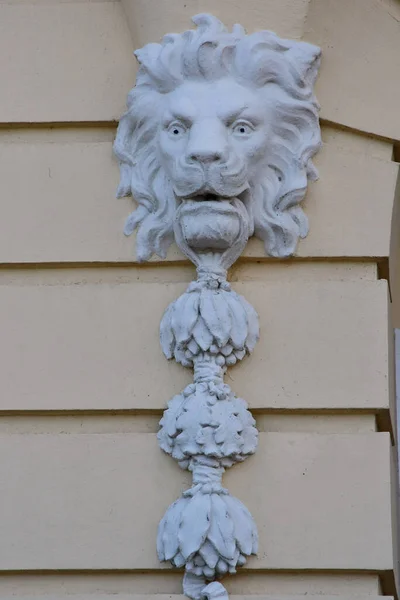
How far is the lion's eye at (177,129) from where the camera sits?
4.34m

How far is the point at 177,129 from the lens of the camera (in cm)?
435

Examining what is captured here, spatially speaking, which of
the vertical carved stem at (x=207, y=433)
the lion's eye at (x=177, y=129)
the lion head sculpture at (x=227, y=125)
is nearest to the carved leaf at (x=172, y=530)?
the vertical carved stem at (x=207, y=433)

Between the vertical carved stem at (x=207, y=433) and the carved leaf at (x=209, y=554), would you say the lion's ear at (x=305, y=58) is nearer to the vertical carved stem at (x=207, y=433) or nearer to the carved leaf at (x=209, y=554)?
the vertical carved stem at (x=207, y=433)

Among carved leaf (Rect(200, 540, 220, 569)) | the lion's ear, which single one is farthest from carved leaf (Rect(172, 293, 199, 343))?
the lion's ear

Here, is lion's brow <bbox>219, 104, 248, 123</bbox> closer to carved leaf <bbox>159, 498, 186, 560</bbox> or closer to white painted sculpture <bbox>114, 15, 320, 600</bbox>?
white painted sculpture <bbox>114, 15, 320, 600</bbox>

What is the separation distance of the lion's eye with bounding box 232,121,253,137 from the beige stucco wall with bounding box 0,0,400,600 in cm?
26

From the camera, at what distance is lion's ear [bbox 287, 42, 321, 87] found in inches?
173

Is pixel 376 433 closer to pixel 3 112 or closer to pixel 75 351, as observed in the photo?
pixel 75 351

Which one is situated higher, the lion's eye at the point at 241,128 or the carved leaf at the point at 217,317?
the lion's eye at the point at 241,128

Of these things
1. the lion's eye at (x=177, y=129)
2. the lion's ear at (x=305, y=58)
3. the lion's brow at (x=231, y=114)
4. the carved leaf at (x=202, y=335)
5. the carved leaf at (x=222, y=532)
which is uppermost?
the lion's ear at (x=305, y=58)

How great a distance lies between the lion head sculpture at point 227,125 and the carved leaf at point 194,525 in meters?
0.71

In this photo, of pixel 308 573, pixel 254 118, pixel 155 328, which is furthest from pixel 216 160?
pixel 308 573

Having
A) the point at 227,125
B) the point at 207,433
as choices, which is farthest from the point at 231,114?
the point at 207,433

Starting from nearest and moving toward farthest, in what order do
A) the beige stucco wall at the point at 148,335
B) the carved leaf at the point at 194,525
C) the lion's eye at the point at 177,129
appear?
1. the carved leaf at the point at 194,525
2. the beige stucco wall at the point at 148,335
3. the lion's eye at the point at 177,129
